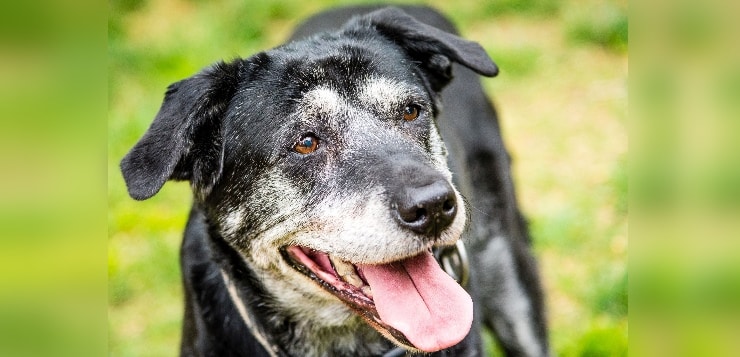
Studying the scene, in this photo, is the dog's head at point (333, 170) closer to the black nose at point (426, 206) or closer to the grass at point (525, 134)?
the black nose at point (426, 206)

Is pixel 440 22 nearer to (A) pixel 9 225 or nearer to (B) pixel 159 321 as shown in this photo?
(B) pixel 159 321

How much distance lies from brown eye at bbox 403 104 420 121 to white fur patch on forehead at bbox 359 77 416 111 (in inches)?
1.7

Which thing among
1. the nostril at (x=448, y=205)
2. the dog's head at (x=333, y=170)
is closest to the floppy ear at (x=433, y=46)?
the dog's head at (x=333, y=170)

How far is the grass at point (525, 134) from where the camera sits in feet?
18.1

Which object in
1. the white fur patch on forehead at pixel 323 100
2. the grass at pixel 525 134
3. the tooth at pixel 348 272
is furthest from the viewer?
the grass at pixel 525 134

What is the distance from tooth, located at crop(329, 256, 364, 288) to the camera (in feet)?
10.3

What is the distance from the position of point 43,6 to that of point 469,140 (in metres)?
3.48

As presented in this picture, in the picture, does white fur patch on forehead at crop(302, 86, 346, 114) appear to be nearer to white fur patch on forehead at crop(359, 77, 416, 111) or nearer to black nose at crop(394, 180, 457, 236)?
white fur patch on forehead at crop(359, 77, 416, 111)

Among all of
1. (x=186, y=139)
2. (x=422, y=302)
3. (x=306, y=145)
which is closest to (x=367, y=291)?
(x=422, y=302)

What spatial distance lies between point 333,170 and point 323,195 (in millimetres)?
111

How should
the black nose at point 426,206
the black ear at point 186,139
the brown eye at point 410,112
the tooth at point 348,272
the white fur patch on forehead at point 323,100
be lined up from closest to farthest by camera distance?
the black nose at point 426,206 → the black ear at point 186,139 → the tooth at point 348,272 → the white fur patch on forehead at point 323,100 → the brown eye at point 410,112

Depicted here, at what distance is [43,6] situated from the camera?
4.27ft

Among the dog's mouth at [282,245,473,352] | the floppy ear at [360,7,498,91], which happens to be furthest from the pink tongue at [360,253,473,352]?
the floppy ear at [360,7,498,91]

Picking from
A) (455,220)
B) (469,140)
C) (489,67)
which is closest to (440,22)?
(469,140)
